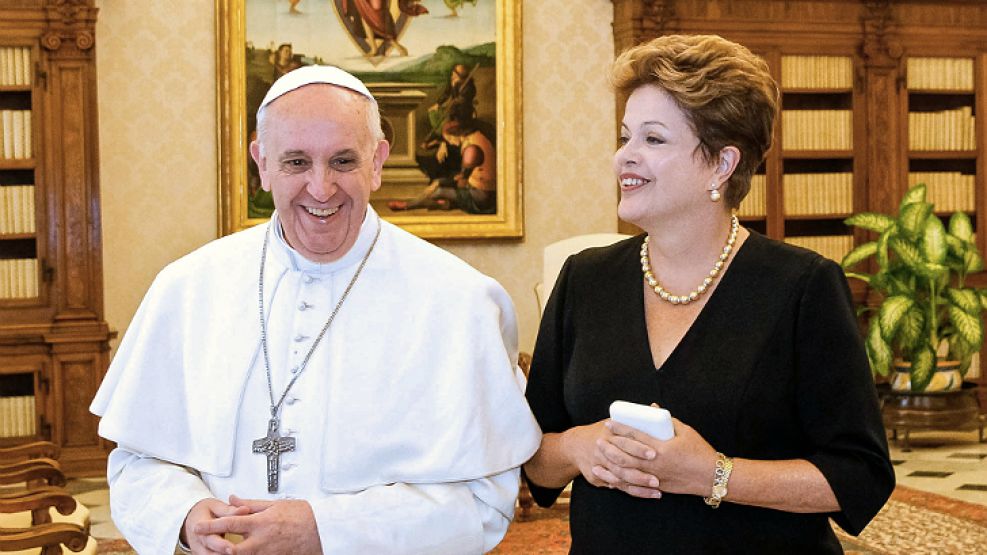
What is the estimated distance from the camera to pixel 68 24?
7887 millimetres

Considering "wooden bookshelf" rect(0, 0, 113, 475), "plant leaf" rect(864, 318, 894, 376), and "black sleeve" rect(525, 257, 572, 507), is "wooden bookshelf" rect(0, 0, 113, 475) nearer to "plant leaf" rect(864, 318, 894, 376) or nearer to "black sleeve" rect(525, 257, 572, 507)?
"plant leaf" rect(864, 318, 894, 376)

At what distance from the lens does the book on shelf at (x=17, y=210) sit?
8031 millimetres

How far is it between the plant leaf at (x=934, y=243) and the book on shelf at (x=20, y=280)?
18.9 feet

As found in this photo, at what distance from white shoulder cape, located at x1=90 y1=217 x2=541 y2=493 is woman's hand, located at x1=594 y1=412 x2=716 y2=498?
0.30m

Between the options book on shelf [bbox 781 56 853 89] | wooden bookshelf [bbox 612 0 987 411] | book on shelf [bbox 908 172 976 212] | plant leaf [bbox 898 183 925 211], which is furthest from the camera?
book on shelf [bbox 908 172 976 212]

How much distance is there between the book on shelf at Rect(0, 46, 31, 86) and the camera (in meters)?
7.93

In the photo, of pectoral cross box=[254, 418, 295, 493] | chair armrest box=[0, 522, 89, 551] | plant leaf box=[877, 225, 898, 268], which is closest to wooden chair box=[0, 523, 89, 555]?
chair armrest box=[0, 522, 89, 551]

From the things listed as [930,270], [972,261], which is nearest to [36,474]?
[930,270]

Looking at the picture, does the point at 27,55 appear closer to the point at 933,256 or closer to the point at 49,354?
the point at 49,354

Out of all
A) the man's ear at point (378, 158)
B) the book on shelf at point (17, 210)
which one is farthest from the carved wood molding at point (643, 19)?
the man's ear at point (378, 158)

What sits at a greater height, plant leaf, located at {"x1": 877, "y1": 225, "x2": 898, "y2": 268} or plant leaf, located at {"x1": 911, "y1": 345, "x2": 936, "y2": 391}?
plant leaf, located at {"x1": 877, "y1": 225, "x2": 898, "y2": 268}

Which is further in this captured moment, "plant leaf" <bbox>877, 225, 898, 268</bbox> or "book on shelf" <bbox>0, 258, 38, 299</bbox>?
"plant leaf" <bbox>877, 225, 898, 268</bbox>

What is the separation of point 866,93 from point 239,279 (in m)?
7.71

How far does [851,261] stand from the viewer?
29.1 feet
